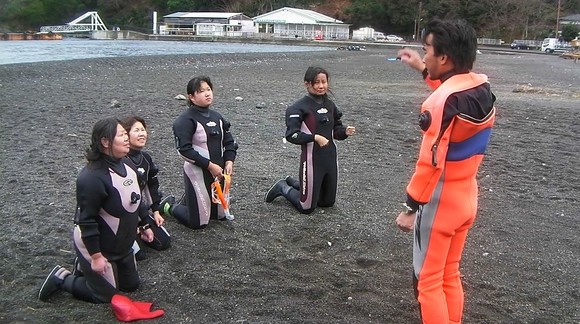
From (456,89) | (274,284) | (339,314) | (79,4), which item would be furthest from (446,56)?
(79,4)

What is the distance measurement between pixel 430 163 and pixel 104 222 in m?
2.27

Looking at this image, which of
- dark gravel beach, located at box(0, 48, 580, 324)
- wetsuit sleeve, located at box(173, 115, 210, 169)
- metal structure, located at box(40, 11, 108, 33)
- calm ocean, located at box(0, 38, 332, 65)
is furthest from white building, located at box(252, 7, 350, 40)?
wetsuit sleeve, located at box(173, 115, 210, 169)

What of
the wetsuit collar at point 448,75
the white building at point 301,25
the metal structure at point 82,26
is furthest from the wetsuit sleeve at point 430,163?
the metal structure at point 82,26

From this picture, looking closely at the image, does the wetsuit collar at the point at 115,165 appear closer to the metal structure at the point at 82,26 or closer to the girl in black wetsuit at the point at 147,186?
the girl in black wetsuit at the point at 147,186

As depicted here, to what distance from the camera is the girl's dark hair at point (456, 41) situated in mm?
2812

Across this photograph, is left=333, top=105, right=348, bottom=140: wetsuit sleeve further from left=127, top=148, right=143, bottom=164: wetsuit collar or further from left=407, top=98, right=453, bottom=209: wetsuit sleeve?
left=407, top=98, right=453, bottom=209: wetsuit sleeve

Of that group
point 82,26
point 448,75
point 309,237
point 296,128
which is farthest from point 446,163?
point 82,26

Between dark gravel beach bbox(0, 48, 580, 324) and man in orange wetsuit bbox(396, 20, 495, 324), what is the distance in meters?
0.60

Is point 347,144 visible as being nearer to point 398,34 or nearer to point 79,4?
point 398,34

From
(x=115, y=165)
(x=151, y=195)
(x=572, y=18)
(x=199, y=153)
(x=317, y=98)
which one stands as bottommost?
(x=151, y=195)

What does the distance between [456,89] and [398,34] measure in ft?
324

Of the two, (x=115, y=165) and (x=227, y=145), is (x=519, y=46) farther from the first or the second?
(x=115, y=165)

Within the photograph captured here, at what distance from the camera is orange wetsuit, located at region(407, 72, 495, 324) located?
9.05ft

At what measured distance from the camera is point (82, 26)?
9694 cm
